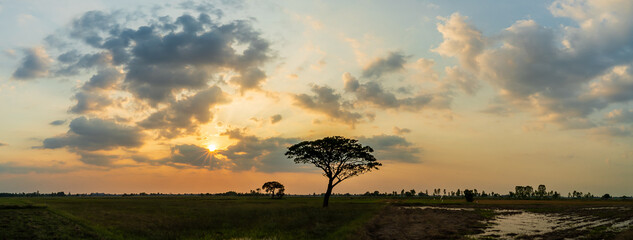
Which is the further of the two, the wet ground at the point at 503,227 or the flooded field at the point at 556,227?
the wet ground at the point at 503,227

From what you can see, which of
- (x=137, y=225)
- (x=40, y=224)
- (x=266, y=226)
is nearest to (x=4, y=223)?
(x=40, y=224)

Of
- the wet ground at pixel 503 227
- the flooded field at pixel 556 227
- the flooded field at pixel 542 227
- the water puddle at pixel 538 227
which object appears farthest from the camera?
the water puddle at pixel 538 227

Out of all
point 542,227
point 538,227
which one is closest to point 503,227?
Result: point 538,227

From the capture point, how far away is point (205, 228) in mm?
34156

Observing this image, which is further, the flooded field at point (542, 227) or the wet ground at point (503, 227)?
the flooded field at point (542, 227)

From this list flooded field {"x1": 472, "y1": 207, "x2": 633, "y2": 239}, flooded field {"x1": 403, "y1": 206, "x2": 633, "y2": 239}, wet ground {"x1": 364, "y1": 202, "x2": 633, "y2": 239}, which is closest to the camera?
flooded field {"x1": 403, "y1": 206, "x2": 633, "y2": 239}

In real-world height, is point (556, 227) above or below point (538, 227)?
above

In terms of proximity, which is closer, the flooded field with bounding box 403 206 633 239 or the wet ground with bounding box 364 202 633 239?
the flooded field with bounding box 403 206 633 239

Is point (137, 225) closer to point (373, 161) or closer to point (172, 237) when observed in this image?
point (172, 237)

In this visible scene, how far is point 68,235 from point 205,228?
36.6 ft

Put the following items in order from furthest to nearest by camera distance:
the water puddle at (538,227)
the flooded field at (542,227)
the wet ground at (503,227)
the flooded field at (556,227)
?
the water puddle at (538,227)
the flooded field at (542,227)
the wet ground at (503,227)
the flooded field at (556,227)

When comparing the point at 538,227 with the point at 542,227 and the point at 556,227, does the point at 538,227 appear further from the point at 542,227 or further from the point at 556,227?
the point at 556,227

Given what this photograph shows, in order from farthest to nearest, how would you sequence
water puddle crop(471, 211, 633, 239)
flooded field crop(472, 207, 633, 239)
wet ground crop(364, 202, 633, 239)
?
water puddle crop(471, 211, 633, 239), flooded field crop(472, 207, 633, 239), wet ground crop(364, 202, 633, 239)

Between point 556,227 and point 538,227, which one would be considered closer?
point 556,227
